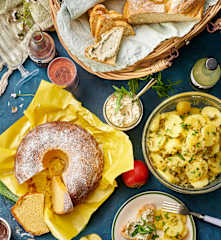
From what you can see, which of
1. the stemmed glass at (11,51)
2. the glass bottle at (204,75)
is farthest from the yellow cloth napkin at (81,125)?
the glass bottle at (204,75)

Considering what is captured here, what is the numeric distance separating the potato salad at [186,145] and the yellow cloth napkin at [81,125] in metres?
0.21

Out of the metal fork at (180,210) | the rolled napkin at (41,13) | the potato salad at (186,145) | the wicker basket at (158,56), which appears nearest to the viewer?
the potato salad at (186,145)

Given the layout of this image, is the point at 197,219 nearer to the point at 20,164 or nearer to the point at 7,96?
the point at 20,164

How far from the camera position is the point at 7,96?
233cm

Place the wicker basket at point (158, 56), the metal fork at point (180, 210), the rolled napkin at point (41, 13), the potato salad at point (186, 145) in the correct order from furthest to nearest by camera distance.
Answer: the rolled napkin at point (41, 13) → the metal fork at point (180, 210) → the wicker basket at point (158, 56) → the potato salad at point (186, 145)

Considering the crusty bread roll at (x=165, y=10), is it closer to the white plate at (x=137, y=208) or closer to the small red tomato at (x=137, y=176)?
the small red tomato at (x=137, y=176)

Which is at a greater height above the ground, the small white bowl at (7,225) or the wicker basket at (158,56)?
the wicker basket at (158,56)

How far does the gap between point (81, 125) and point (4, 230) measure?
837 millimetres

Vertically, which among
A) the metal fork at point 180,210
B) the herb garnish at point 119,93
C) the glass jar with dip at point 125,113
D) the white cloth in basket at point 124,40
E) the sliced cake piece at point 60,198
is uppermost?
the white cloth in basket at point 124,40

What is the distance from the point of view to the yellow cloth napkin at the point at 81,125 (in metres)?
2.11

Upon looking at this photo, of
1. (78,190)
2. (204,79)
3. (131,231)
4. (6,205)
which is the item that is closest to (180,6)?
(204,79)

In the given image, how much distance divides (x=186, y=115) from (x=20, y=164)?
1053 mm

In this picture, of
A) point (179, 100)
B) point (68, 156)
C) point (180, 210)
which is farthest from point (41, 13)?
point (180, 210)

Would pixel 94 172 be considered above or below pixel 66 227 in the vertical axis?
above
